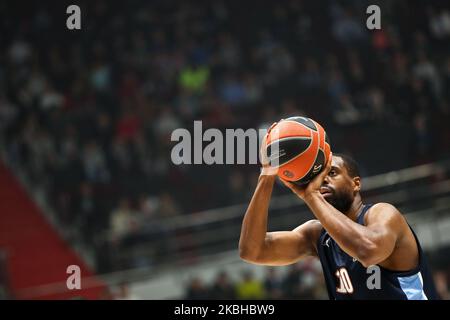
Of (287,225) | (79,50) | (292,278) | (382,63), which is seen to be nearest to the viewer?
(292,278)

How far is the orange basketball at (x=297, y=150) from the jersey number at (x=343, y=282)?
0.58 meters

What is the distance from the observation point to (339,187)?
4637 millimetres

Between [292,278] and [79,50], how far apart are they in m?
6.49

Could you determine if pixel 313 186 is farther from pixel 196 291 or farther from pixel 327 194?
pixel 196 291

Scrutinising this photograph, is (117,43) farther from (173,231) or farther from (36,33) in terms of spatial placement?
(173,231)

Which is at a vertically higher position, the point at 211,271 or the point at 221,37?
the point at 221,37

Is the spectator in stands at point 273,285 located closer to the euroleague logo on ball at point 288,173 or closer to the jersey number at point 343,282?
the jersey number at point 343,282

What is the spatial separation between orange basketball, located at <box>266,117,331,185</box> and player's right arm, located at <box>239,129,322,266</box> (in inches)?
3.0

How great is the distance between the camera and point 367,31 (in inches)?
561

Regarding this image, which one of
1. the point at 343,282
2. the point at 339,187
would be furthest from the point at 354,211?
the point at 343,282

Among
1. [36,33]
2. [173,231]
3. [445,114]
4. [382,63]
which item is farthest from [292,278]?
[36,33]

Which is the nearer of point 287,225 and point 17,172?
point 287,225

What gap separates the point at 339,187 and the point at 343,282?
503 mm

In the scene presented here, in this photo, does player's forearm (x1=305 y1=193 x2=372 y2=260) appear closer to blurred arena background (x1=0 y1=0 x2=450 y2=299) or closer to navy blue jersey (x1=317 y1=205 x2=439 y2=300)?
navy blue jersey (x1=317 y1=205 x2=439 y2=300)
